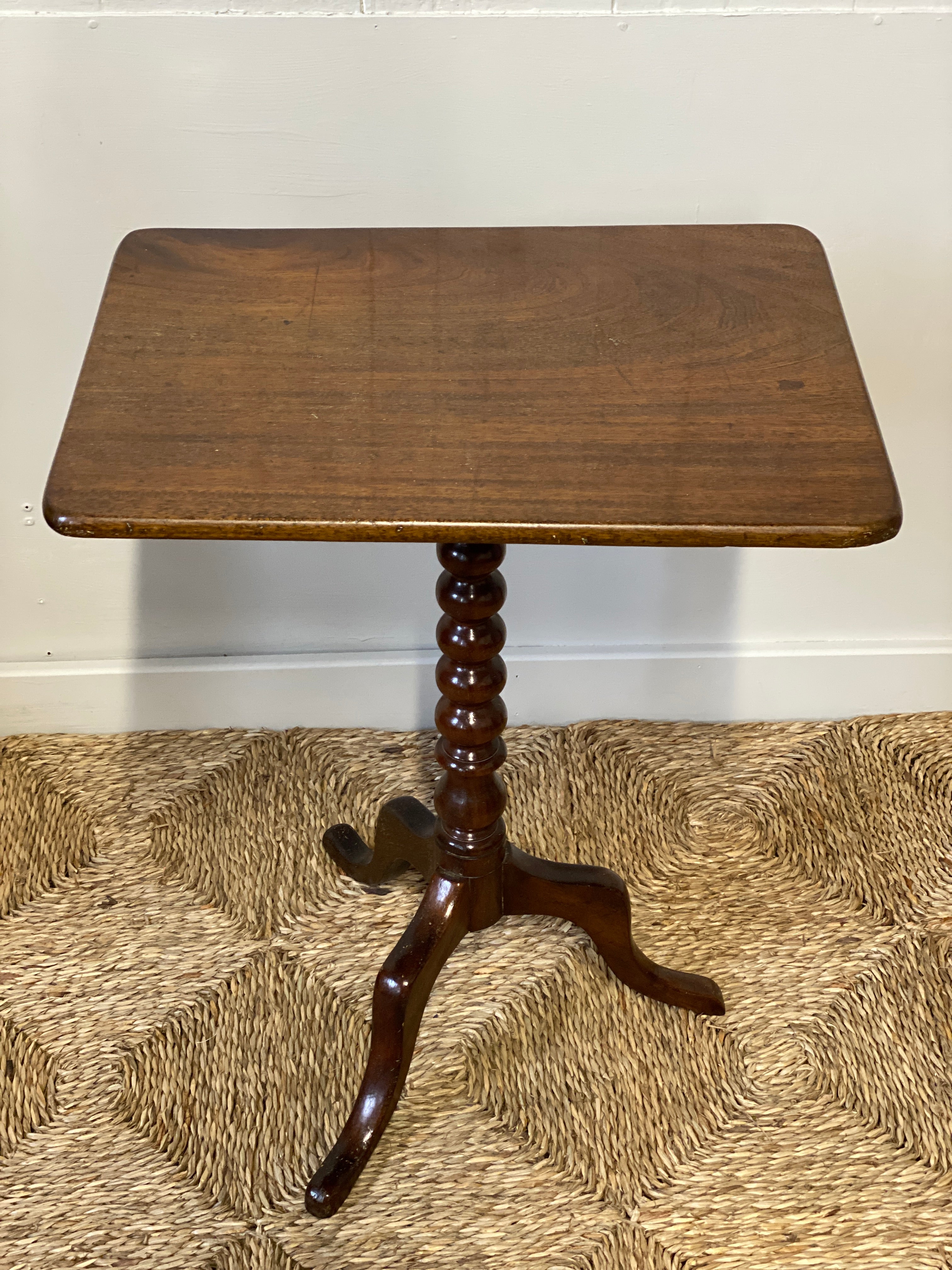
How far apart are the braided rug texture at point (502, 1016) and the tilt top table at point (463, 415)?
0.12m

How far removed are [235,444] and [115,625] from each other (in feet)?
2.72

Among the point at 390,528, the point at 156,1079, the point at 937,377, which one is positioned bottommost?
the point at 156,1079

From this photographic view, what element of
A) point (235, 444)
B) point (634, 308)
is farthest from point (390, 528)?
point (634, 308)

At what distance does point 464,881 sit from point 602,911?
0.16m

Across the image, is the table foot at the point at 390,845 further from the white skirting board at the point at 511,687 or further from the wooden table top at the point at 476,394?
the wooden table top at the point at 476,394

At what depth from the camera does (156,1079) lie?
51.6 inches

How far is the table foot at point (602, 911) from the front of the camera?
1.33 m

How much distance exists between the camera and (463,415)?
91cm

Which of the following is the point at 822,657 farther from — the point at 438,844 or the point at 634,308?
the point at 634,308

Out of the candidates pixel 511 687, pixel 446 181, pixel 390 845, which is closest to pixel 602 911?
pixel 390 845

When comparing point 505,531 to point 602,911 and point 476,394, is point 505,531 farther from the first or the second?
point 602,911

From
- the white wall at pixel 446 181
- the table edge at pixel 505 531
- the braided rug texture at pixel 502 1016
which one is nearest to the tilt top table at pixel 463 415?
the table edge at pixel 505 531

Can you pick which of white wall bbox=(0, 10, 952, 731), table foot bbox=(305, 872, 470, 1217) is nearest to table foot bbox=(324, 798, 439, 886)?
table foot bbox=(305, 872, 470, 1217)

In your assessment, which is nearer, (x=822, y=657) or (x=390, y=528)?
(x=390, y=528)
